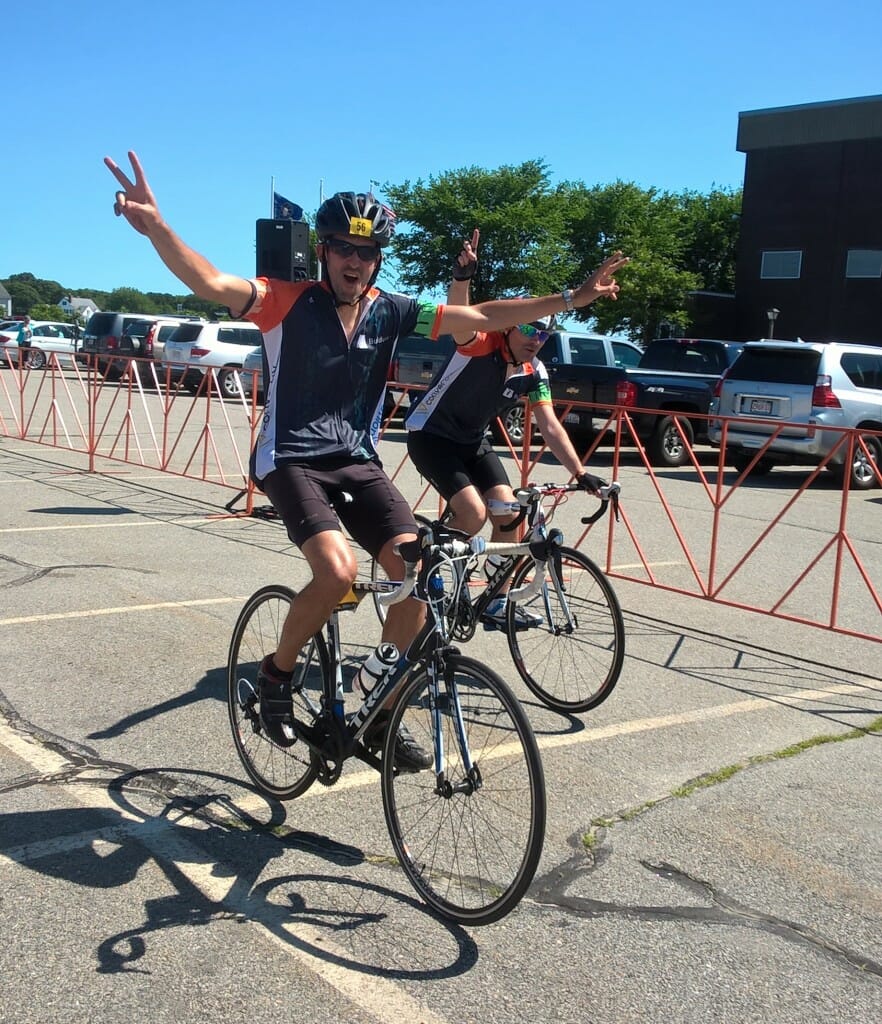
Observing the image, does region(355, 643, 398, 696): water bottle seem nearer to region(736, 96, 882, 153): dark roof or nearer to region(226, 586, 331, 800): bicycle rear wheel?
region(226, 586, 331, 800): bicycle rear wheel

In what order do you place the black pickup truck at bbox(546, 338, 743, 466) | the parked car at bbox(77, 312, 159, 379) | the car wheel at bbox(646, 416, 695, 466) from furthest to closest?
1. the parked car at bbox(77, 312, 159, 379)
2. the car wheel at bbox(646, 416, 695, 466)
3. the black pickup truck at bbox(546, 338, 743, 466)

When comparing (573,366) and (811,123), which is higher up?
(811,123)

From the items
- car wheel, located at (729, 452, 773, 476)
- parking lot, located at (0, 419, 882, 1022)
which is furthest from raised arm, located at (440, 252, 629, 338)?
car wheel, located at (729, 452, 773, 476)

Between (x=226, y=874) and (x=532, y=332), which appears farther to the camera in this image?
(x=532, y=332)

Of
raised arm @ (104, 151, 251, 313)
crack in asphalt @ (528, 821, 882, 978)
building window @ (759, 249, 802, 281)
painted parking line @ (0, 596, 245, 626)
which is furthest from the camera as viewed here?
building window @ (759, 249, 802, 281)

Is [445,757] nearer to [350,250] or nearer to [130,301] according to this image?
[350,250]

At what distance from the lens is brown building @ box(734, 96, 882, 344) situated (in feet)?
135

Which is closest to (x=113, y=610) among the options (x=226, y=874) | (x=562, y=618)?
(x=562, y=618)

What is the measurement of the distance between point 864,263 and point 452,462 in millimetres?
39598

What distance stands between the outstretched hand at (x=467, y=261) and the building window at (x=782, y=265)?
1624 inches

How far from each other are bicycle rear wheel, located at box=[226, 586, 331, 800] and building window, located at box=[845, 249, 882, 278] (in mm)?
41070

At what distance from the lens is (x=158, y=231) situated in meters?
3.70

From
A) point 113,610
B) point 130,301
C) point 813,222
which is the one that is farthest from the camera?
point 130,301

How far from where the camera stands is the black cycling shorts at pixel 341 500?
12.7 feet
